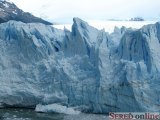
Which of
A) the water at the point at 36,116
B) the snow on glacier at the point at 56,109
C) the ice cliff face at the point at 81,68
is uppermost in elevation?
the ice cliff face at the point at 81,68

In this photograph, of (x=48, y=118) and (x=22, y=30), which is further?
(x=22, y=30)

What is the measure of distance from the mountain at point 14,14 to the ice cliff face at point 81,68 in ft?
62.3

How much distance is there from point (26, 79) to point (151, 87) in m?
3.70

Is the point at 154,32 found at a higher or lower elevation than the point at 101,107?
higher

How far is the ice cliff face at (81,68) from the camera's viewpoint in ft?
38.7

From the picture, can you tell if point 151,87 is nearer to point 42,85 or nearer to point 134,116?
point 134,116

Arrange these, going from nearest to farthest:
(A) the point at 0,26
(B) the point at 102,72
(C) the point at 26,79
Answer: (B) the point at 102,72, (C) the point at 26,79, (A) the point at 0,26

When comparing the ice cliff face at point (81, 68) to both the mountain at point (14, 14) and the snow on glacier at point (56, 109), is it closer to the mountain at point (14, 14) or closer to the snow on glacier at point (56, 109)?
the snow on glacier at point (56, 109)

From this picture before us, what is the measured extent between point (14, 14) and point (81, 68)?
22.5 meters

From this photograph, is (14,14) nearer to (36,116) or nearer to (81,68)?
(81,68)

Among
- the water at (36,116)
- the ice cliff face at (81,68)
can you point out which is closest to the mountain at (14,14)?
the ice cliff face at (81,68)

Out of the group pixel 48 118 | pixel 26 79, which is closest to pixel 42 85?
pixel 26 79

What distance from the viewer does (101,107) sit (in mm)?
12039

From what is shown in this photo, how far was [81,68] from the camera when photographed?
12.7 meters
